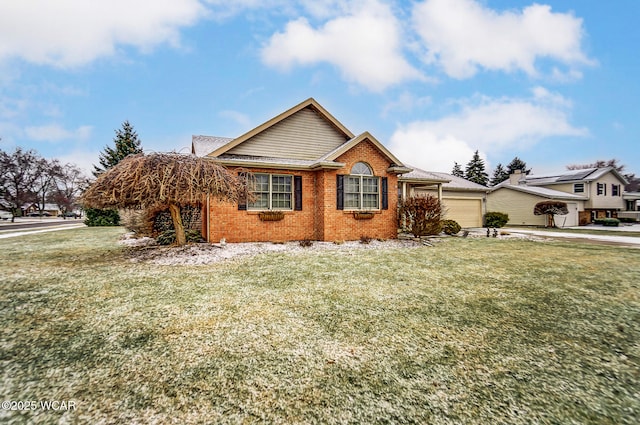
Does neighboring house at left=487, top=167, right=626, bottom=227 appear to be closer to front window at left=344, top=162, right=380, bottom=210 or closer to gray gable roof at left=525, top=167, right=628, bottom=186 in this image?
gray gable roof at left=525, top=167, right=628, bottom=186

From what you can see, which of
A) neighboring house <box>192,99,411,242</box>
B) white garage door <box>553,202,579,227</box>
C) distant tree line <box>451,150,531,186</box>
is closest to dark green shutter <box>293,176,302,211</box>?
neighboring house <box>192,99,411,242</box>

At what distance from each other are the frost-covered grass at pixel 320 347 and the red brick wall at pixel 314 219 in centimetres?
447

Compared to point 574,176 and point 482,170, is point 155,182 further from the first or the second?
point 482,170

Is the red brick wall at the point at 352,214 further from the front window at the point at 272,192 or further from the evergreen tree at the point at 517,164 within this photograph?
the evergreen tree at the point at 517,164

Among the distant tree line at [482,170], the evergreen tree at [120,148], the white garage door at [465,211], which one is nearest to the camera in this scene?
the white garage door at [465,211]

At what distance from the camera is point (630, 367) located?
9.62 ft

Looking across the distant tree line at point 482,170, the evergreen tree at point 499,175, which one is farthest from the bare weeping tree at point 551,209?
the evergreen tree at point 499,175

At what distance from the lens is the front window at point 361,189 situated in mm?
11883

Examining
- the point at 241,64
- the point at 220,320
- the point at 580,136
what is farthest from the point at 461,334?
the point at 580,136

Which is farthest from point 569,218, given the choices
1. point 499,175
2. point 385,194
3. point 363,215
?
point 363,215

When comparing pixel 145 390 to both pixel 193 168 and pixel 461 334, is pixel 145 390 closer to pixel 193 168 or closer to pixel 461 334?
pixel 461 334

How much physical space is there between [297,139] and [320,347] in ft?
35.1

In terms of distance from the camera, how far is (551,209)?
2233cm

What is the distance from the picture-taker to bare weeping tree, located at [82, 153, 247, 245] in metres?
7.54
